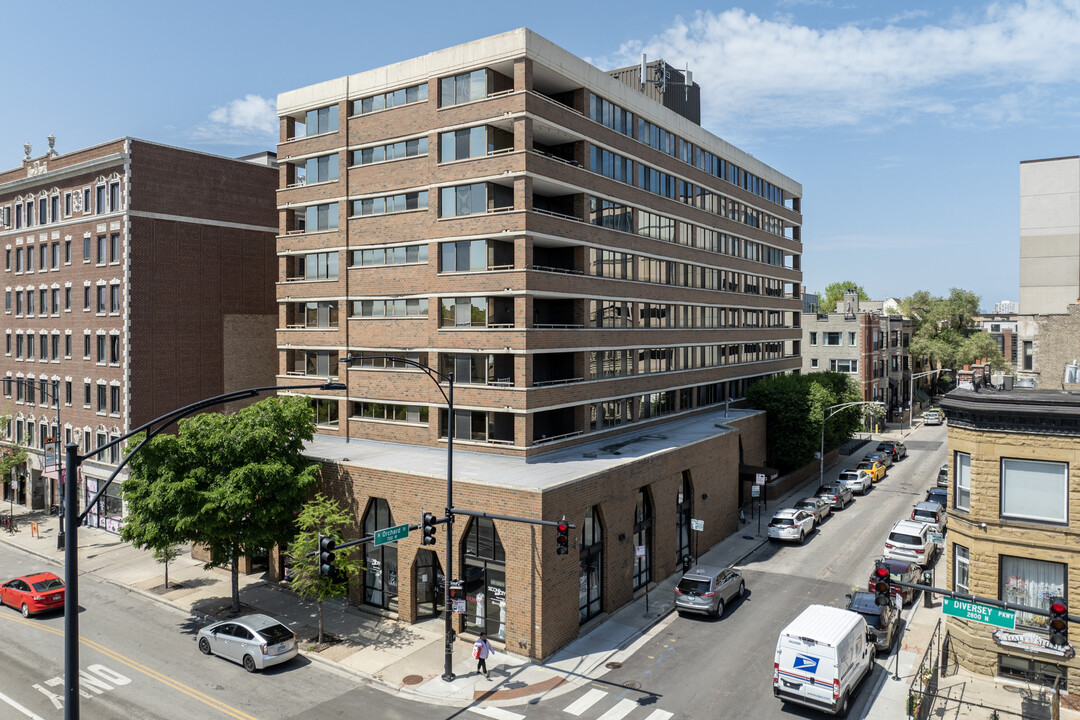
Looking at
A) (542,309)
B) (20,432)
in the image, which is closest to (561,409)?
(542,309)

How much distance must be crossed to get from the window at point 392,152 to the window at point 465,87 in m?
2.45

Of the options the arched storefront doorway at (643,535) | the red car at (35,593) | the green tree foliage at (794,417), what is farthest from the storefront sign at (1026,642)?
the red car at (35,593)

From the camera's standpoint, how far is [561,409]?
37.9 meters

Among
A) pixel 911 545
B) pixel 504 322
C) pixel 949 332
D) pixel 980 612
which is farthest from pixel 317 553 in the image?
pixel 949 332

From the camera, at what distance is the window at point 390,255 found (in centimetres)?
3756

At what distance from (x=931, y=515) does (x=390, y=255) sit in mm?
35539

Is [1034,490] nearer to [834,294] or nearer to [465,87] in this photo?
[465,87]

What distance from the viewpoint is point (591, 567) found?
3008 cm

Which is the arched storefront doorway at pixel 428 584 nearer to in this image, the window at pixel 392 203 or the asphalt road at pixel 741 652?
the asphalt road at pixel 741 652

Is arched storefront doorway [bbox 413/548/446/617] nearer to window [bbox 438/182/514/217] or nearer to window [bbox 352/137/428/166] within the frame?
window [bbox 438/182/514/217]

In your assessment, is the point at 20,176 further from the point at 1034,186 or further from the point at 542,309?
the point at 1034,186

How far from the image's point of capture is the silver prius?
25.1m

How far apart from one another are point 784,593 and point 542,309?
18.4m

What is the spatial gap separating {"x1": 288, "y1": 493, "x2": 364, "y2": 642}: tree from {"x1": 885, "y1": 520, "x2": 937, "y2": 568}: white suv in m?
26.4
